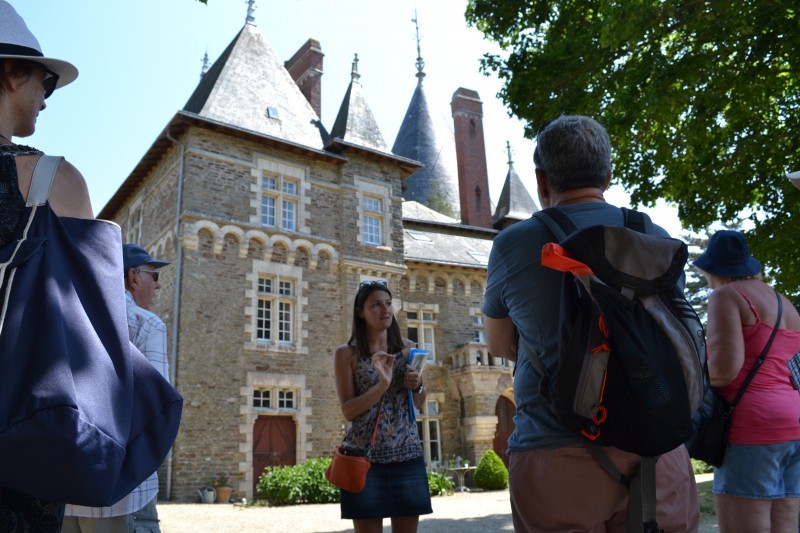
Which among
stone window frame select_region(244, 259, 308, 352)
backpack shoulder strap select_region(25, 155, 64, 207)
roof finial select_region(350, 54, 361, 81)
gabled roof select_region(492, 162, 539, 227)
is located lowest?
backpack shoulder strap select_region(25, 155, 64, 207)

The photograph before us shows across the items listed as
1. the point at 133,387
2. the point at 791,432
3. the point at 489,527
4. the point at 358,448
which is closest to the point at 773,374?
the point at 791,432

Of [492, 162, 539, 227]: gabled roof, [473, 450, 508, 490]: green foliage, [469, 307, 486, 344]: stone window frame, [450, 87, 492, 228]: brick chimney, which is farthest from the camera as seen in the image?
[492, 162, 539, 227]: gabled roof

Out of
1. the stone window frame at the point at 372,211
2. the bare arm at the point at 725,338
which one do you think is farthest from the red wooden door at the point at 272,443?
the bare arm at the point at 725,338

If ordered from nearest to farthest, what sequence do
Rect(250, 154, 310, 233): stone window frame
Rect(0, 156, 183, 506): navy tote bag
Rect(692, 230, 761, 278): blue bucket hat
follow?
Rect(0, 156, 183, 506): navy tote bag
Rect(692, 230, 761, 278): blue bucket hat
Rect(250, 154, 310, 233): stone window frame

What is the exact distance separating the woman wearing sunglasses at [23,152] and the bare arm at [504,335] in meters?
1.38

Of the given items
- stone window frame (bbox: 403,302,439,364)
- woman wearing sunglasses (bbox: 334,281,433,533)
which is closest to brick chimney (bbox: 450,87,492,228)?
stone window frame (bbox: 403,302,439,364)

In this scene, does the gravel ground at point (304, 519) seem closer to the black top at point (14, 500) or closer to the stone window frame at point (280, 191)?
the black top at point (14, 500)

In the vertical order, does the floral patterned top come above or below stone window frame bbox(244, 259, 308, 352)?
below

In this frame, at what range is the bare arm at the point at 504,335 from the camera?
2.37 meters

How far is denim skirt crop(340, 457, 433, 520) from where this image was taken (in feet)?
11.9

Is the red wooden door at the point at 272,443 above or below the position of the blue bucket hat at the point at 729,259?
below

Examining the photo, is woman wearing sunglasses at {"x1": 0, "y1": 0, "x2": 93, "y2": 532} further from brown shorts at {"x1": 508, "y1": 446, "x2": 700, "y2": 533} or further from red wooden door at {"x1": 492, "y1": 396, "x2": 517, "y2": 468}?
red wooden door at {"x1": 492, "y1": 396, "x2": 517, "y2": 468}

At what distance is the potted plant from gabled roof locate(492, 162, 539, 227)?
17.2 m

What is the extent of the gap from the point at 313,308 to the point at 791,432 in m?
16.3
